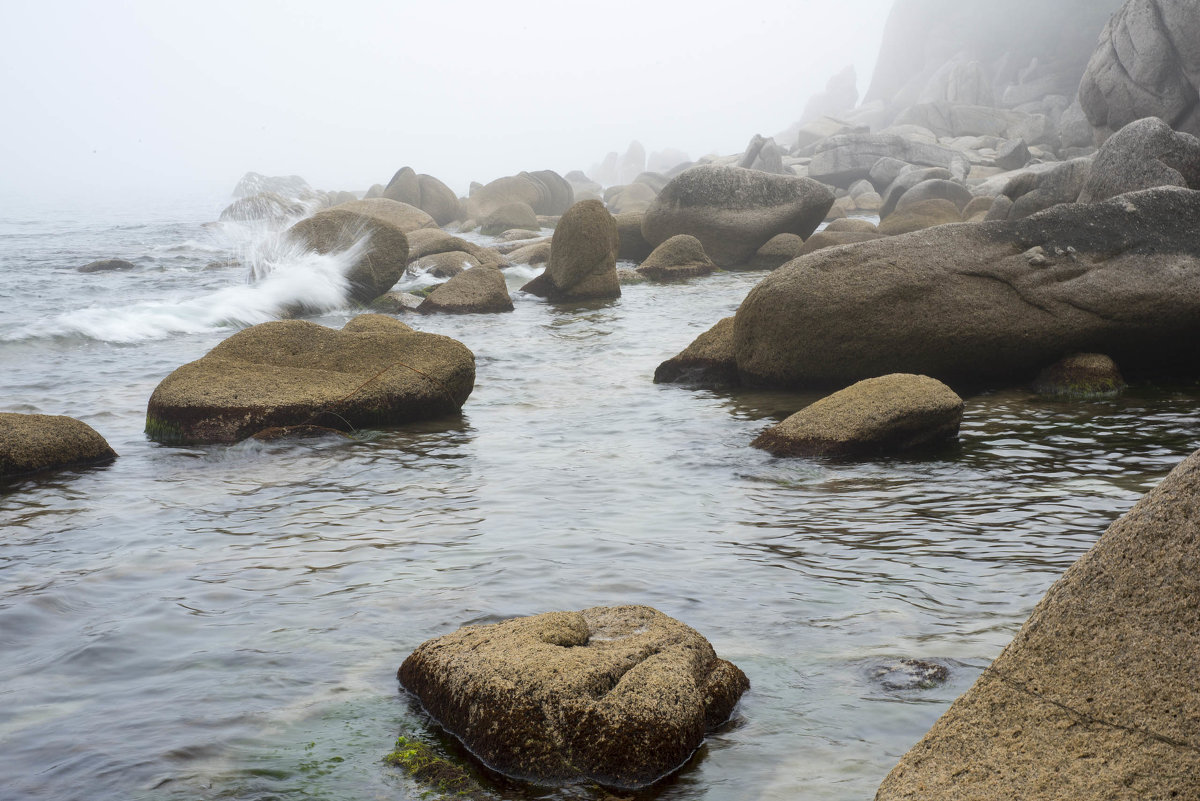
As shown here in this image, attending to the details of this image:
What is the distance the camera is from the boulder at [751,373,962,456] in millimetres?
6848

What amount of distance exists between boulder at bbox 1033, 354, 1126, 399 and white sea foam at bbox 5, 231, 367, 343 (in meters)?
10.7

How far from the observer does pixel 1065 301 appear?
28.4ft

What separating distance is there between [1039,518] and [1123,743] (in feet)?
11.0

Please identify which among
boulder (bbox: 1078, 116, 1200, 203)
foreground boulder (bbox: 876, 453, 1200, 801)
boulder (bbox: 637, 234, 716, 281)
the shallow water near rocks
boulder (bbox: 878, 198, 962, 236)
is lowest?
the shallow water near rocks

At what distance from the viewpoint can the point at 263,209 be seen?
1192 inches

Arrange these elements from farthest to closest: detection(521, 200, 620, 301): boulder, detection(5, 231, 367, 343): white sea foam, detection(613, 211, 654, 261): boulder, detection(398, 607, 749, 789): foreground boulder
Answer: detection(613, 211, 654, 261): boulder, detection(521, 200, 620, 301): boulder, detection(5, 231, 367, 343): white sea foam, detection(398, 607, 749, 789): foreground boulder

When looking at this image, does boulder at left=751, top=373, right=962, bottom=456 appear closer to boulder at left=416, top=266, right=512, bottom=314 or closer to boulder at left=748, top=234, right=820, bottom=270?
boulder at left=416, top=266, right=512, bottom=314

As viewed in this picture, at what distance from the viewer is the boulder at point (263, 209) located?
93.6ft

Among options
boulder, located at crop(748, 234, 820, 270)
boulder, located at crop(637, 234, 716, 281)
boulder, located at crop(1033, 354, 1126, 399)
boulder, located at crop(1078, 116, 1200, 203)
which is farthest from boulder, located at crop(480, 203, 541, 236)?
boulder, located at crop(1033, 354, 1126, 399)

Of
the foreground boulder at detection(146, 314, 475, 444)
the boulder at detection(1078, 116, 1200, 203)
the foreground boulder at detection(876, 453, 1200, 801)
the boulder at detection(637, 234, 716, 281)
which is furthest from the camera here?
the boulder at detection(637, 234, 716, 281)

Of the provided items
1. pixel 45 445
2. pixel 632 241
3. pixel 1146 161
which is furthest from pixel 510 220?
pixel 45 445

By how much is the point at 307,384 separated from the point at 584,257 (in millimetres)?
9426

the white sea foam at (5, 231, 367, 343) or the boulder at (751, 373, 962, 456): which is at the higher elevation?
the white sea foam at (5, 231, 367, 343)

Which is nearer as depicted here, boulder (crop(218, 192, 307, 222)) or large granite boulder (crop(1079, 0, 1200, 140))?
large granite boulder (crop(1079, 0, 1200, 140))
